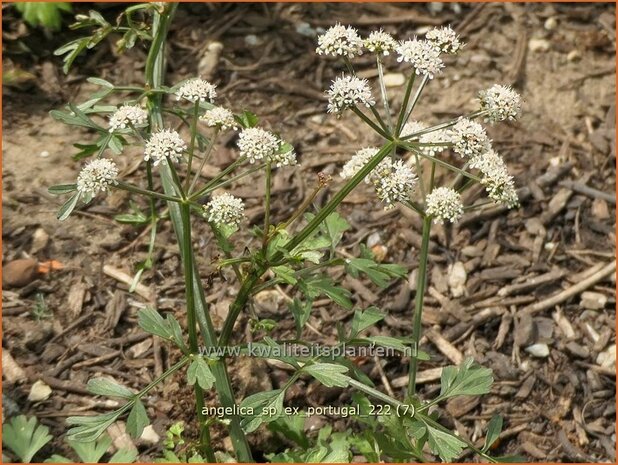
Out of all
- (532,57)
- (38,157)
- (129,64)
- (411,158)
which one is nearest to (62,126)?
(38,157)

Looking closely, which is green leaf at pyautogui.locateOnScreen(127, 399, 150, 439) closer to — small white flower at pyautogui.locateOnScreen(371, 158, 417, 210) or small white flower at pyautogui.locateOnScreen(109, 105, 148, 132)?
small white flower at pyautogui.locateOnScreen(109, 105, 148, 132)

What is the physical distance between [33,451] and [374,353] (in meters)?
1.73

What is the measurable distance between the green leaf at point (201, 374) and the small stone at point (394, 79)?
3.06m

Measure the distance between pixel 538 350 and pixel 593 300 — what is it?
0.51 metres

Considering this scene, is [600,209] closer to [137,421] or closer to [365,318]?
[365,318]

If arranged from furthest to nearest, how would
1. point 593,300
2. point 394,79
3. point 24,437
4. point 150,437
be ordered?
point 394,79
point 593,300
point 150,437
point 24,437

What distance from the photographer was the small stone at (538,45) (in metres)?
5.79

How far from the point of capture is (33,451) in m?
3.42

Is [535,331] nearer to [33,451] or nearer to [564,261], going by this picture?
[564,261]

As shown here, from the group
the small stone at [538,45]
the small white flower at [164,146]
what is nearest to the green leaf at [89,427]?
the small white flower at [164,146]

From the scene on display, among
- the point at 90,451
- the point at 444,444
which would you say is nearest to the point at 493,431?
the point at 444,444

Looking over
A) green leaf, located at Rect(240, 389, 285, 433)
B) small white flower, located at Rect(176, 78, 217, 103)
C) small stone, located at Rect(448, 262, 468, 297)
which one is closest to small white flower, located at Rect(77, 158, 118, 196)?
small white flower, located at Rect(176, 78, 217, 103)

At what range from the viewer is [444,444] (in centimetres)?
301

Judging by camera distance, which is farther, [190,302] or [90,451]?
[90,451]
